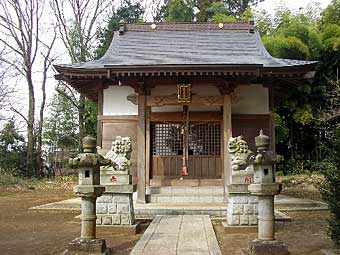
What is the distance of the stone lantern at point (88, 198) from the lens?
623 cm

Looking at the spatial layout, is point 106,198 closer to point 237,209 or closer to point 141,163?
point 237,209

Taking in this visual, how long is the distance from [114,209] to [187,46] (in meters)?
8.76

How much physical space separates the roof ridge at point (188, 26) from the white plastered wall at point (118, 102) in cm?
423

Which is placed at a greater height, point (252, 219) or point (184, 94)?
point (184, 94)

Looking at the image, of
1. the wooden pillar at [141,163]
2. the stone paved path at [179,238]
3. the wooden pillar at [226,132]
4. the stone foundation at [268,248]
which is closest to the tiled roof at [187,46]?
the wooden pillar at [226,132]

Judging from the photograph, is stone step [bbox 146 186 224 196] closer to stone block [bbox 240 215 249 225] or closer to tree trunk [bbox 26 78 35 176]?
stone block [bbox 240 215 249 225]

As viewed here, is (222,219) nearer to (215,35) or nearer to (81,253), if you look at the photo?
(81,253)

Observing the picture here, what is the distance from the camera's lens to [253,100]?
13625mm

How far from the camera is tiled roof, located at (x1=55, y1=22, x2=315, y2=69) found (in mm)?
13336

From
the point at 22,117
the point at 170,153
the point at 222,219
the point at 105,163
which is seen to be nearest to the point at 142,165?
the point at 170,153

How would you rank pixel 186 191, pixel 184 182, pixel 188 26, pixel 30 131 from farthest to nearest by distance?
pixel 30 131 < pixel 188 26 < pixel 184 182 < pixel 186 191

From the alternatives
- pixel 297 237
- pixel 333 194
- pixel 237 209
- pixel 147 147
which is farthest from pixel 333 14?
pixel 333 194

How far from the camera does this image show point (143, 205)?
11.6 metres

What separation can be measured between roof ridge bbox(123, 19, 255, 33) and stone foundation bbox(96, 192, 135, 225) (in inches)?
392
